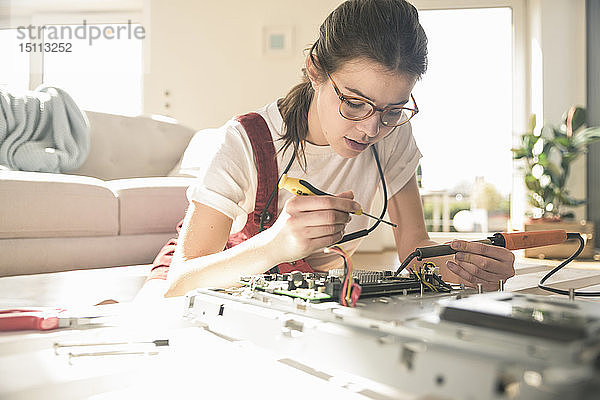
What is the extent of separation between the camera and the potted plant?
403cm

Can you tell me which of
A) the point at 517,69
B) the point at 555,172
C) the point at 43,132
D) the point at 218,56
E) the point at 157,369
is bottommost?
the point at 157,369

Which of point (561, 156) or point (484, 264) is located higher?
point (561, 156)

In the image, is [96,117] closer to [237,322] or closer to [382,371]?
[237,322]

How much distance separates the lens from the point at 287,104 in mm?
1207

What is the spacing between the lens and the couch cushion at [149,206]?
2.07 m

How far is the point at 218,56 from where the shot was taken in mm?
4961

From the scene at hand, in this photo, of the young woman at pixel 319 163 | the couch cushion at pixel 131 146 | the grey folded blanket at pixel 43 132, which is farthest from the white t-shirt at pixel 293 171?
the couch cushion at pixel 131 146

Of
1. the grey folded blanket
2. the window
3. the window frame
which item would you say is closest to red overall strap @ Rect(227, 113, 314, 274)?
the grey folded blanket

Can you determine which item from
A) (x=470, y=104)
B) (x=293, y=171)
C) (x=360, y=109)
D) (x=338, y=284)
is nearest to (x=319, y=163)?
(x=293, y=171)

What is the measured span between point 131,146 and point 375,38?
2.24 m

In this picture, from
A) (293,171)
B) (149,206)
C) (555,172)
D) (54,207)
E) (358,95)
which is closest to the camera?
(358,95)

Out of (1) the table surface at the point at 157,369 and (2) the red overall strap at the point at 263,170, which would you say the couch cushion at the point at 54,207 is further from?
(1) the table surface at the point at 157,369

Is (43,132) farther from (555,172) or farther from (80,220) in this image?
(555,172)

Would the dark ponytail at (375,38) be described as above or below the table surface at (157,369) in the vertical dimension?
above
